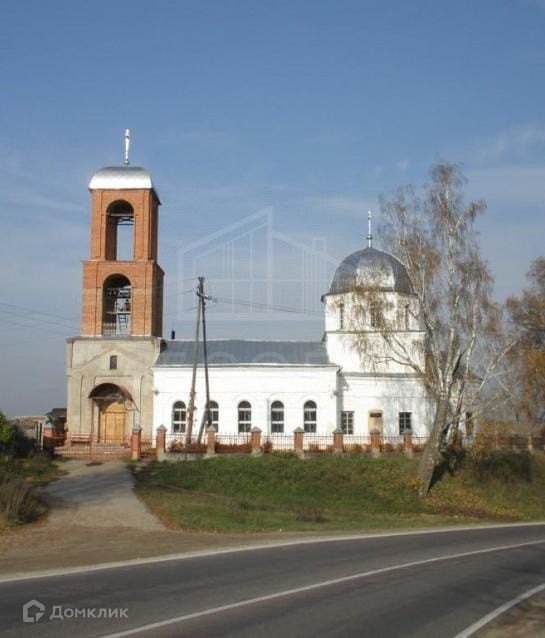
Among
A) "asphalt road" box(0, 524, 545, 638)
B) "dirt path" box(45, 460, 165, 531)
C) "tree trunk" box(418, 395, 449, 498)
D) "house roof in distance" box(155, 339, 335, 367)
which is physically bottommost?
"asphalt road" box(0, 524, 545, 638)

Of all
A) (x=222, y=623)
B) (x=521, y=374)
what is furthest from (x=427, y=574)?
(x=521, y=374)

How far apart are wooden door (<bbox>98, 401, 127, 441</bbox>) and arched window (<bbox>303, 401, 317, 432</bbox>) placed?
9.00 m

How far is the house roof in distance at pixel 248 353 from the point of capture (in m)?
40.9

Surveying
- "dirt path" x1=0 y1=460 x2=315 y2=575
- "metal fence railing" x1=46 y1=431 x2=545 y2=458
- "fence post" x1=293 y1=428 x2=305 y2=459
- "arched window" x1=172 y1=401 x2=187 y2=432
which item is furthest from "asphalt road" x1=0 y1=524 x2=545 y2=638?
"arched window" x1=172 y1=401 x2=187 y2=432

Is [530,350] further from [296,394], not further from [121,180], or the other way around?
[121,180]

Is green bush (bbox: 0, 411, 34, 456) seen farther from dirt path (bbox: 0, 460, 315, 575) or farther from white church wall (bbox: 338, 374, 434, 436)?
white church wall (bbox: 338, 374, 434, 436)

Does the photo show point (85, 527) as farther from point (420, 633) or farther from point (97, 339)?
point (97, 339)

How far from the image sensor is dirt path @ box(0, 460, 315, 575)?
15.1 metres

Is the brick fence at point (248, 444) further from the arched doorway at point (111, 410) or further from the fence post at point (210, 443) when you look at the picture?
the arched doorway at point (111, 410)

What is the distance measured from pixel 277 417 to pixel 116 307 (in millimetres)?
9892

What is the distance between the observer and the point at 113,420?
40.2 metres

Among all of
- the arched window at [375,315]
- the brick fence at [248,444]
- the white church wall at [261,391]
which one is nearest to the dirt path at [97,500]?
the brick fence at [248,444]

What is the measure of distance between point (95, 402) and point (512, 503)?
66.3 feet

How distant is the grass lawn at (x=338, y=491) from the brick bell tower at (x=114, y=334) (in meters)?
6.70
